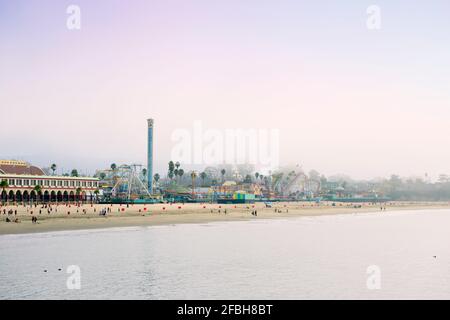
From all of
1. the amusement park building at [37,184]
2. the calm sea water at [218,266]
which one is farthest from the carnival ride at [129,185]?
the calm sea water at [218,266]

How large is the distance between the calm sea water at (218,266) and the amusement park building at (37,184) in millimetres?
64316

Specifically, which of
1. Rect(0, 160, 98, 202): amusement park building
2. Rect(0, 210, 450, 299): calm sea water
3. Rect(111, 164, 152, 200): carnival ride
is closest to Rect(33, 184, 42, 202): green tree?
Rect(0, 160, 98, 202): amusement park building

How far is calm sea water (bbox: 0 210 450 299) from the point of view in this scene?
2873 centimetres

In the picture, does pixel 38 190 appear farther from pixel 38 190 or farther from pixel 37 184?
pixel 37 184

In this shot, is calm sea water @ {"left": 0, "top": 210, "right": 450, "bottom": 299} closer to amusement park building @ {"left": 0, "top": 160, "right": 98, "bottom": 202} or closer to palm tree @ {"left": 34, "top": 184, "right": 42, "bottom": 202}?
palm tree @ {"left": 34, "top": 184, "right": 42, "bottom": 202}

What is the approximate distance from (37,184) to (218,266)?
3685 inches

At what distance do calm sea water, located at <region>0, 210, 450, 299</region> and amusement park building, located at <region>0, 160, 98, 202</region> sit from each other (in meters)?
64.3

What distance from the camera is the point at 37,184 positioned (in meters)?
120

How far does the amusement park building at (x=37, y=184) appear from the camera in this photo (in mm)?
114188

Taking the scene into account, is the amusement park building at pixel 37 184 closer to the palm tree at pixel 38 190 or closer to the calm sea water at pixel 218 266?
the palm tree at pixel 38 190

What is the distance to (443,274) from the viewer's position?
35875mm

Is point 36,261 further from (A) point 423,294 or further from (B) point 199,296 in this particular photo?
(A) point 423,294

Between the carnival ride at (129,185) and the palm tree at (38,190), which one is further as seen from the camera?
the carnival ride at (129,185)
